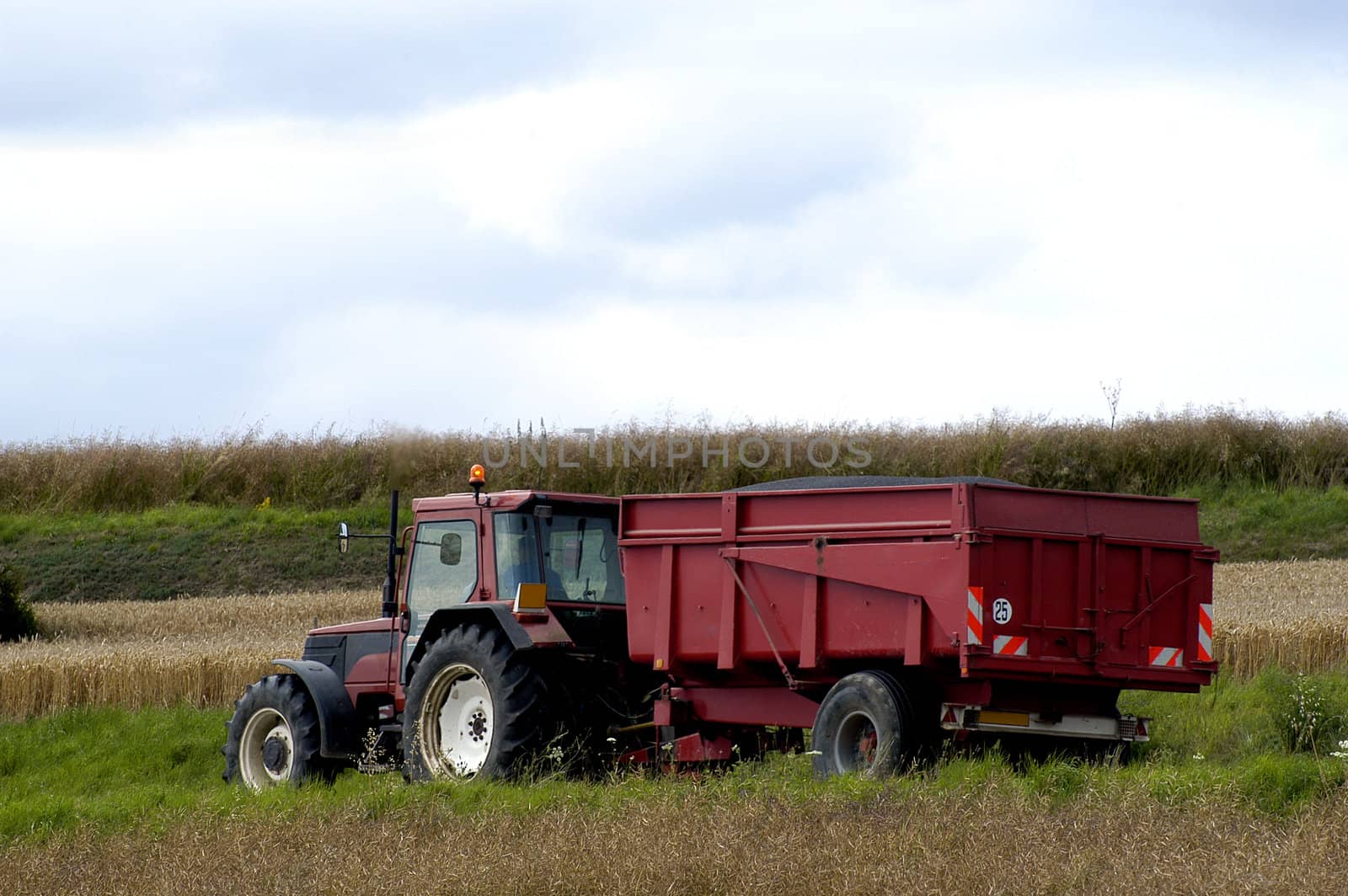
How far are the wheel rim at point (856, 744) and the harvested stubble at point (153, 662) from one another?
6.98 meters

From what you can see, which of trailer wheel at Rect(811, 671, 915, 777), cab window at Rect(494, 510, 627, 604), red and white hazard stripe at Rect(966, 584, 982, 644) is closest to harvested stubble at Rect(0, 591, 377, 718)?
cab window at Rect(494, 510, 627, 604)

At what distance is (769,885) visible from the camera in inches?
244

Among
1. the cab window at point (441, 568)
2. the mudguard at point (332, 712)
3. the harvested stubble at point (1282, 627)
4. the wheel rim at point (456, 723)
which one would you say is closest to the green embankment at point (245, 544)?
the harvested stubble at point (1282, 627)

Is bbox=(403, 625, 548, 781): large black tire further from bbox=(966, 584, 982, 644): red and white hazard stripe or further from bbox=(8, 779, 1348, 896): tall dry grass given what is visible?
bbox=(966, 584, 982, 644): red and white hazard stripe

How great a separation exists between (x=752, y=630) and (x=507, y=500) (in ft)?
6.50

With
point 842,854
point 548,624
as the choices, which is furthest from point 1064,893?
point 548,624

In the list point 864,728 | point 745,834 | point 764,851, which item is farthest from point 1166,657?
point 764,851

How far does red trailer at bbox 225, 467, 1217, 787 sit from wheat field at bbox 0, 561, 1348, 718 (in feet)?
6.54

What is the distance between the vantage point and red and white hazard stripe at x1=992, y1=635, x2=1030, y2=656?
875 cm

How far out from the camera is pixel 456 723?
10430 millimetres

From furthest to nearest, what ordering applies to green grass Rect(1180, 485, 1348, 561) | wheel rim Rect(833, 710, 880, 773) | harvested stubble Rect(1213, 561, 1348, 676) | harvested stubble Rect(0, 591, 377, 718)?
1. green grass Rect(1180, 485, 1348, 561)
2. harvested stubble Rect(0, 591, 377, 718)
3. harvested stubble Rect(1213, 561, 1348, 676)
4. wheel rim Rect(833, 710, 880, 773)

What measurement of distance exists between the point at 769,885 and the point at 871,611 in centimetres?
315

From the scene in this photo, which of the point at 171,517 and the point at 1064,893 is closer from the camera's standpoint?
the point at 1064,893

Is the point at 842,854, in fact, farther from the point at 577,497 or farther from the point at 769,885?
the point at 577,497
